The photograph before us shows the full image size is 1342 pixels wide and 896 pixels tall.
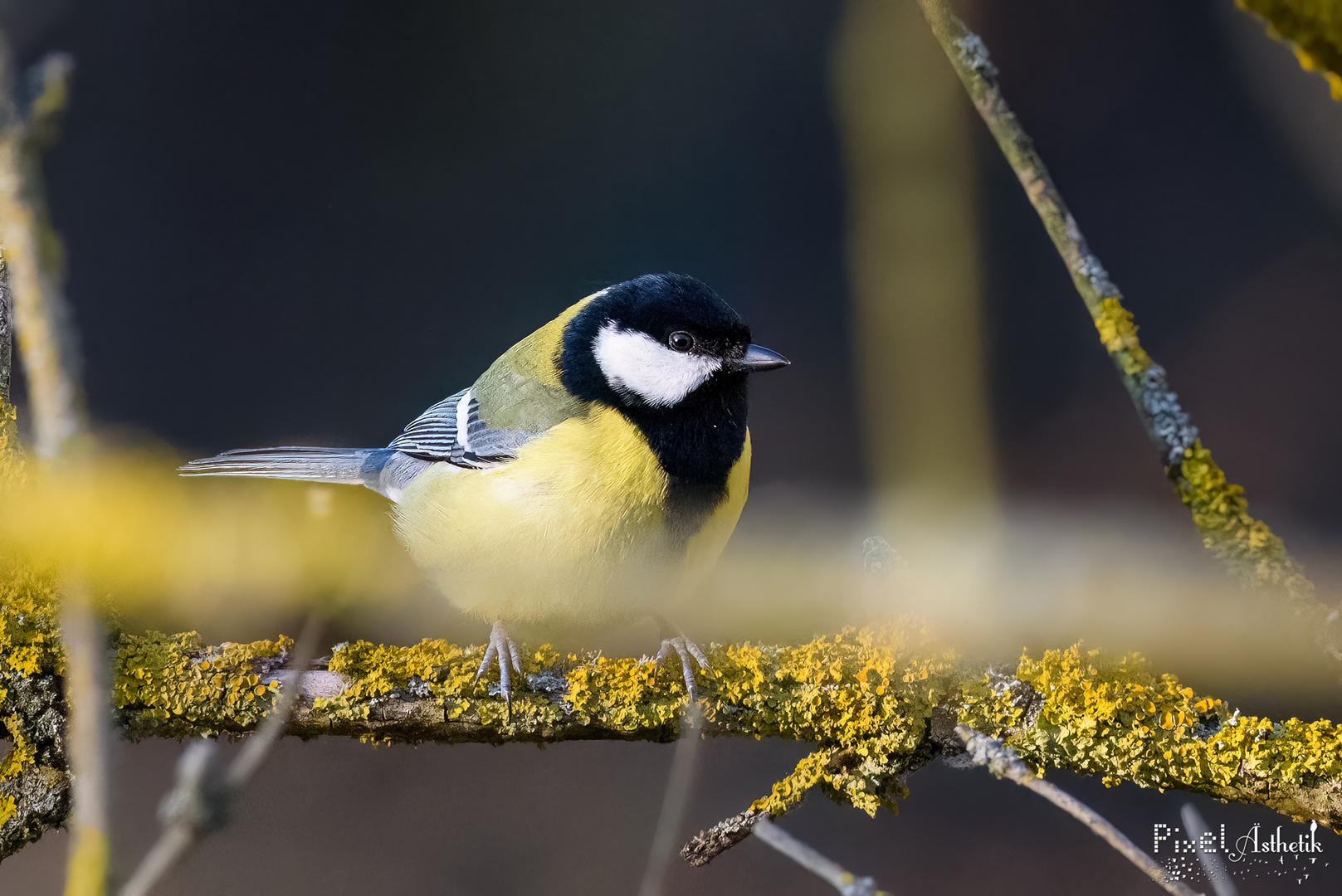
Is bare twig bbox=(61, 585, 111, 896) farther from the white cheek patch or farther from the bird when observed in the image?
the white cheek patch

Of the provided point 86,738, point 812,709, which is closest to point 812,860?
point 812,709

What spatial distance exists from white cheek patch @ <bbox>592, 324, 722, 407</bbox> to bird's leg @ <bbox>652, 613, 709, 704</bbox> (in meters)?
0.20

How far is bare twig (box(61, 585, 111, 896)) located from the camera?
17.7 inches

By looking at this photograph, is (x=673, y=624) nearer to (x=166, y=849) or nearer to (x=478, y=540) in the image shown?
(x=478, y=540)

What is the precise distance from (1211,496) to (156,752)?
920 mm

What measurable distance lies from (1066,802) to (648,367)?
0.45m

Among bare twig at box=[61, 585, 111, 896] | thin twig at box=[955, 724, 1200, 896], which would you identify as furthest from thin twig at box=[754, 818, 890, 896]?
bare twig at box=[61, 585, 111, 896]

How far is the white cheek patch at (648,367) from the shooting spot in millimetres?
716

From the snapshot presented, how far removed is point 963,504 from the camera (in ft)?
3.02

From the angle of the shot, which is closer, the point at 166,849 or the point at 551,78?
the point at 166,849

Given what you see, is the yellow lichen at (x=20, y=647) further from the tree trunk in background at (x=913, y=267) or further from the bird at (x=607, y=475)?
the tree trunk in background at (x=913, y=267)

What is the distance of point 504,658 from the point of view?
26.6 inches

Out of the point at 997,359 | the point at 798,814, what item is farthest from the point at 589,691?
the point at 997,359

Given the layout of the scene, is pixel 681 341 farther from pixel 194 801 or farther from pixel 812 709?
pixel 194 801
